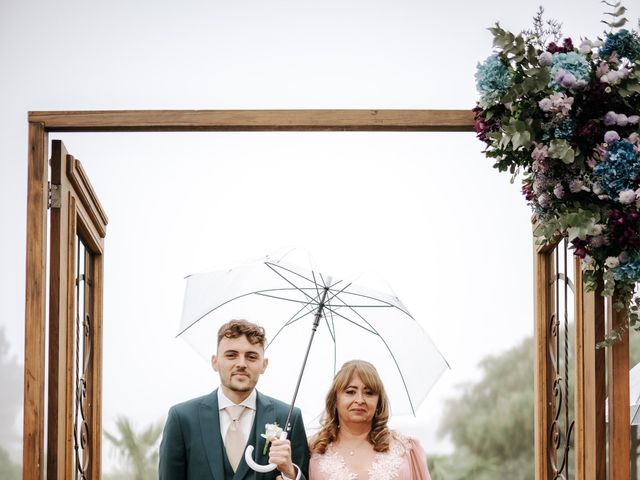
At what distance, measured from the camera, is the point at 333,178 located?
1191cm

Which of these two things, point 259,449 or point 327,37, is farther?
point 327,37

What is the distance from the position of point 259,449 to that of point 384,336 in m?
0.84

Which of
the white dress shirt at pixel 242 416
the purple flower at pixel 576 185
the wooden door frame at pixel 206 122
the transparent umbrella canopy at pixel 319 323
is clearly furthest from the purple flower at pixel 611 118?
the white dress shirt at pixel 242 416

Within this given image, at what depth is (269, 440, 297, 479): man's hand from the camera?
198 inches

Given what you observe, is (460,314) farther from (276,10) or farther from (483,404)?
(276,10)

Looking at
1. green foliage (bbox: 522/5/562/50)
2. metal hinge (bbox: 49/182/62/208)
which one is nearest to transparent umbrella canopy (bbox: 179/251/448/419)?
metal hinge (bbox: 49/182/62/208)

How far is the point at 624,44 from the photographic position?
4273mm

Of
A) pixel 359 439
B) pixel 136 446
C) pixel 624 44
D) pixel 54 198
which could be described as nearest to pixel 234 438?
pixel 359 439

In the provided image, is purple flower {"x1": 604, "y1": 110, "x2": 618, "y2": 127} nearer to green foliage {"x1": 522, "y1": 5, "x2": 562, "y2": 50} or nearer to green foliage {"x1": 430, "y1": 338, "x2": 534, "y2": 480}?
green foliage {"x1": 522, "y1": 5, "x2": 562, "y2": 50}

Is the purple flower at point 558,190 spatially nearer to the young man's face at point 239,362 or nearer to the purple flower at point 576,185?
the purple flower at point 576,185

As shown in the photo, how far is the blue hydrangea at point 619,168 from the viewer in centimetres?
411

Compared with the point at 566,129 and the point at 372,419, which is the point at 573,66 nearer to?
the point at 566,129

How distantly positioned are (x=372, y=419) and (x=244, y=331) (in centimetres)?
85

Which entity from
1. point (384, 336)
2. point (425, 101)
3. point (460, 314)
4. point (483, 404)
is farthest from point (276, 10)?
point (384, 336)
